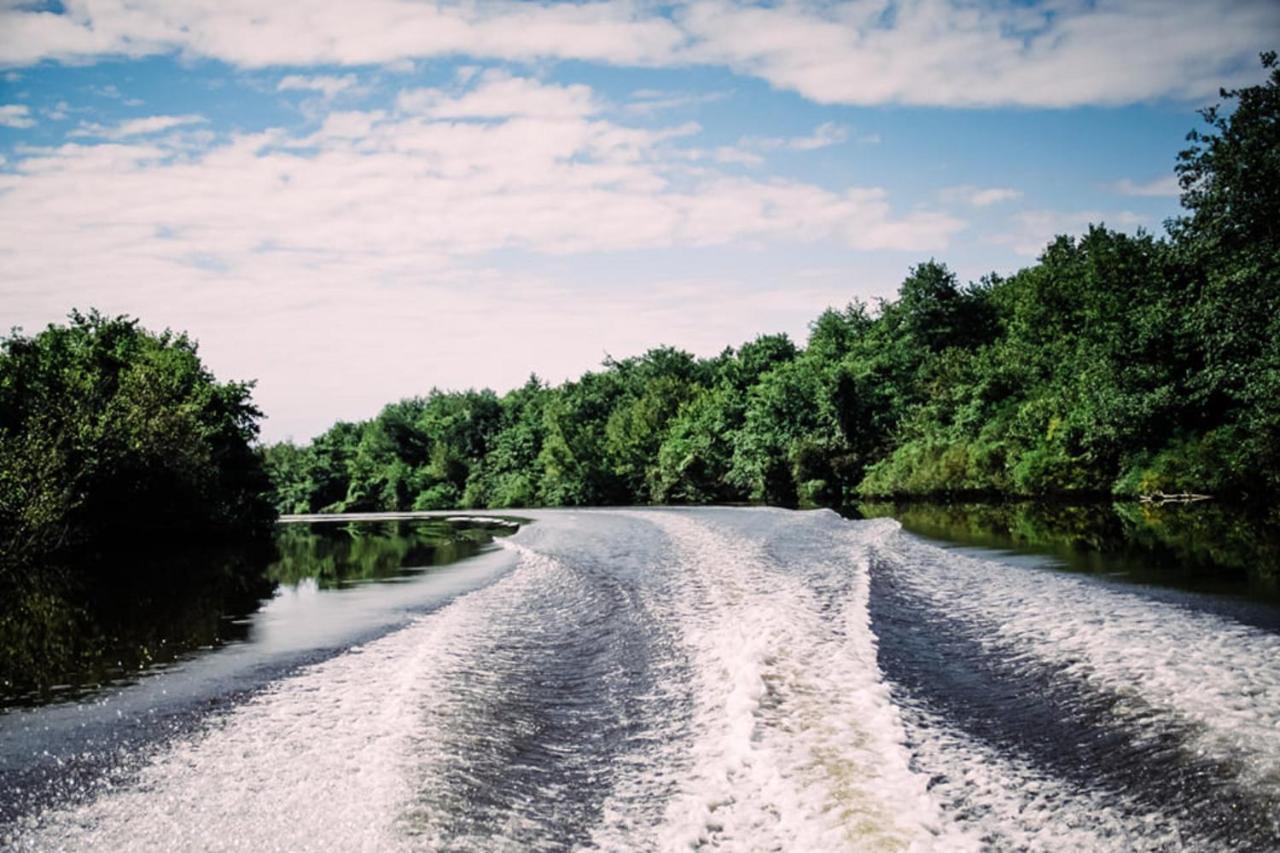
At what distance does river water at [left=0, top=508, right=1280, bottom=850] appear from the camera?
5.33 meters

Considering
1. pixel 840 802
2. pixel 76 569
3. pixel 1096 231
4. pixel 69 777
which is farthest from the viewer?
pixel 1096 231

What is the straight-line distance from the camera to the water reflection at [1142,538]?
1328cm

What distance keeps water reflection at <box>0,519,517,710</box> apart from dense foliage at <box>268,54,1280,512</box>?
80.4 ft

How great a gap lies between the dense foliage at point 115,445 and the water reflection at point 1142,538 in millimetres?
23803

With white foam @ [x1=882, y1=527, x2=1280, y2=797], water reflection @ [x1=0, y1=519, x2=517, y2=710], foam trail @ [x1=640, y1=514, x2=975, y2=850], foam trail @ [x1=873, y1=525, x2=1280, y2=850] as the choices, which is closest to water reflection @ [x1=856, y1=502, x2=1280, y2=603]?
white foam @ [x1=882, y1=527, x2=1280, y2=797]

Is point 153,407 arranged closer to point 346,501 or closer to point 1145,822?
point 1145,822

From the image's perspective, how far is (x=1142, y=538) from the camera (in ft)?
63.4

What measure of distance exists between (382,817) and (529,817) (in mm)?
928

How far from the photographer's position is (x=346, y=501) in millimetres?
90188

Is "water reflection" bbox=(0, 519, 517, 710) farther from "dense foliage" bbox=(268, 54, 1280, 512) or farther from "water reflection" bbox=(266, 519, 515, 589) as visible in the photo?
"dense foliage" bbox=(268, 54, 1280, 512)

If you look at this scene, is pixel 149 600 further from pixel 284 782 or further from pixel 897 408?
pixel 897 408

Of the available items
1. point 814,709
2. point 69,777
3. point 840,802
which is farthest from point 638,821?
point 69,777

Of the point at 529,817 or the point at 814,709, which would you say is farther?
the point at 814,709

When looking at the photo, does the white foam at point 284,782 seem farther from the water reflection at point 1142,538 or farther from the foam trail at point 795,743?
the water reflection at point 1142,538
